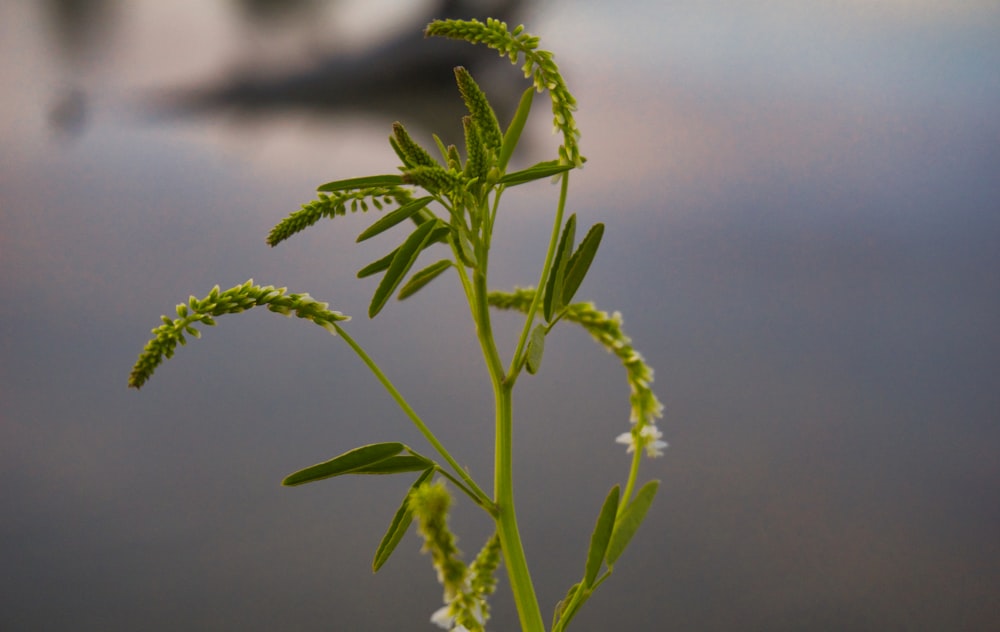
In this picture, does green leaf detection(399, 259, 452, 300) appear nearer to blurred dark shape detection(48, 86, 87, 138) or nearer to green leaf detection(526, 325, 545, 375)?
green leaf detection(526, 325, 545, 375)

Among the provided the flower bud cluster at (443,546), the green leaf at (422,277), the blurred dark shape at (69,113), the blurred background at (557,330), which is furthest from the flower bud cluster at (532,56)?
the blurred dark shape at (69,113)

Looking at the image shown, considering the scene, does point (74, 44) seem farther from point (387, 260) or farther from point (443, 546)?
point (443, 546)

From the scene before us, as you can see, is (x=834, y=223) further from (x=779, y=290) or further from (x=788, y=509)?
(x=788, y=509)

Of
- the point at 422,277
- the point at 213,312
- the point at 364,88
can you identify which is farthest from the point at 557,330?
the point at 213,312

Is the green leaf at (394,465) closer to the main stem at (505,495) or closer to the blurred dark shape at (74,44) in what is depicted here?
the main stem at (505,495)

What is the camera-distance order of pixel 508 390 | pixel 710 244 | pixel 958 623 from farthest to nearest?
pixel 710 244, pixel 958 623, pixel 508 390

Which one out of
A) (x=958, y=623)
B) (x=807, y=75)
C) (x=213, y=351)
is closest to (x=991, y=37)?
(x=807, y=75)

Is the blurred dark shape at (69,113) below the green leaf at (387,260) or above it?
above
